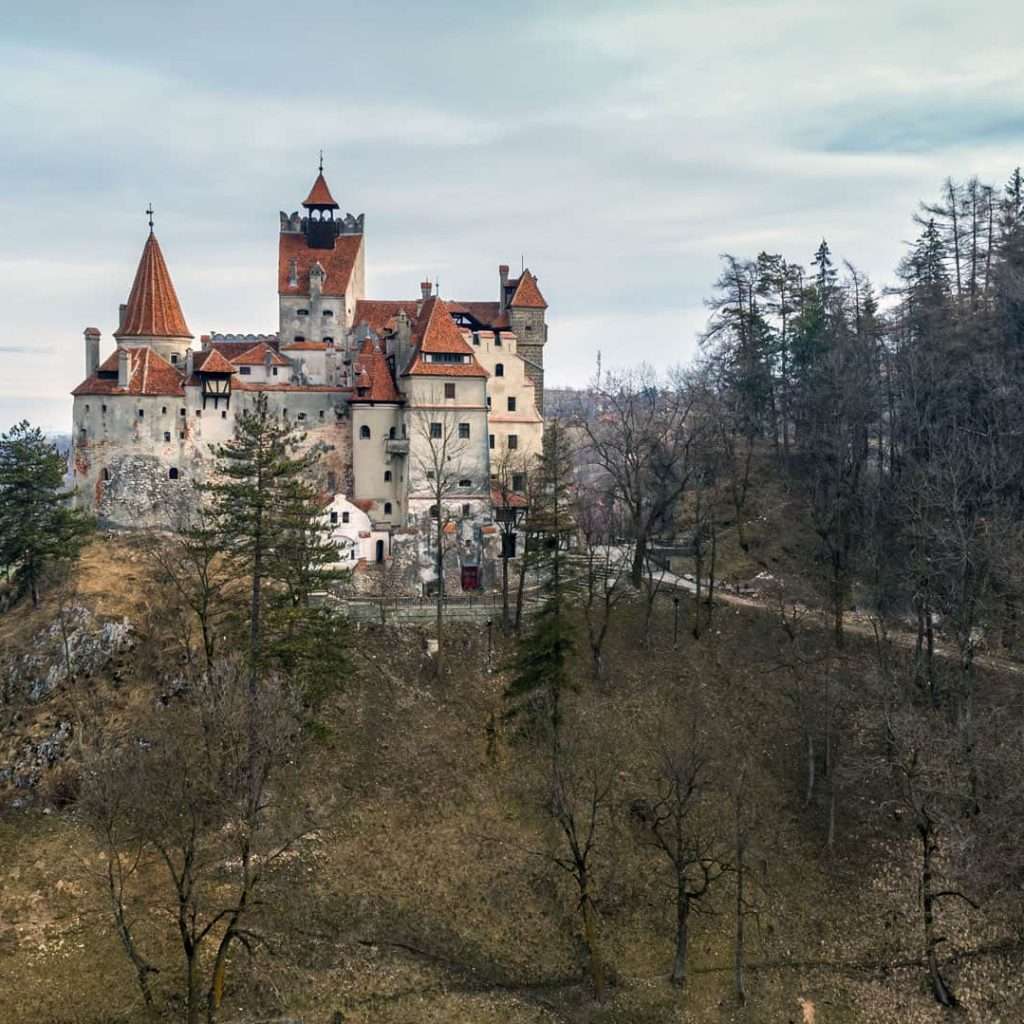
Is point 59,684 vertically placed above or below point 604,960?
above

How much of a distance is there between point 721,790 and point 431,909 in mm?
12673

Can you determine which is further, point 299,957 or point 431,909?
point 431,909

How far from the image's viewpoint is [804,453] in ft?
203

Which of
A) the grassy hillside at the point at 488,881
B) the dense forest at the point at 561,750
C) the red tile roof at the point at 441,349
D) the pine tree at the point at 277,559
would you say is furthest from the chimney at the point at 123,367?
the pine tree at the point at 277,559

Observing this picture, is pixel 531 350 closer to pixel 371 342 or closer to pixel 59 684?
pixel 371 342

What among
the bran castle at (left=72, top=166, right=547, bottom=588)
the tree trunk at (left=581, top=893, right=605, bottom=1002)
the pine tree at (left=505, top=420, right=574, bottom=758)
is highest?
the bran castle at (left=72, top=166, right=547, bottom=588)

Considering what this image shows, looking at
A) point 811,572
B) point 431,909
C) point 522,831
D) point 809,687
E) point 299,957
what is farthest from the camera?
point 811,572

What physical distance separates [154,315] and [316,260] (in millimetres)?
10376

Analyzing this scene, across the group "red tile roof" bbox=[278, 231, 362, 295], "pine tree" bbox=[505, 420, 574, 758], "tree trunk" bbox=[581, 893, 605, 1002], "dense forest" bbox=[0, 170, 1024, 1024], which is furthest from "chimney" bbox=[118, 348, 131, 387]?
"tree trunk" bbox=[581, 893, 605, 1002]

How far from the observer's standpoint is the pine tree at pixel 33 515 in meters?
46.6

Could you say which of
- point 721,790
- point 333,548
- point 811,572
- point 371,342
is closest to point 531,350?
point 371,342

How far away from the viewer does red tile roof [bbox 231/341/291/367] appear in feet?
193

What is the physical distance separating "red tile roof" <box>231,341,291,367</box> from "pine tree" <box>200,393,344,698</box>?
1961 centimetres

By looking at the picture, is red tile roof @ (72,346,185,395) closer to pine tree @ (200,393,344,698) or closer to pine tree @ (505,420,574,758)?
pine tree @ (200,393,344,698)
